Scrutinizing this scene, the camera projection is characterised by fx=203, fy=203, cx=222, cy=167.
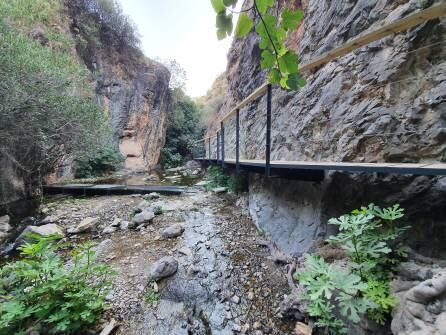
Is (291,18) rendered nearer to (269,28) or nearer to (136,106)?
(269,28)

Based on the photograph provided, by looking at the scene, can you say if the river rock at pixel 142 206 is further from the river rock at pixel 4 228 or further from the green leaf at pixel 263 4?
the green leaf at pixel 263 4

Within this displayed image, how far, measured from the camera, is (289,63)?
62cm

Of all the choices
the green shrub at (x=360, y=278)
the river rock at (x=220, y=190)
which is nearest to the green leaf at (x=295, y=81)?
the green shrub at (x=360, y=278)

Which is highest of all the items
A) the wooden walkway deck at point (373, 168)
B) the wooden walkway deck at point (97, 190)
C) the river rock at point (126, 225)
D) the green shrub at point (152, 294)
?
the wooden walkway deck at point (373, 168)

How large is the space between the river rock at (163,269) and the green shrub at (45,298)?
60cm

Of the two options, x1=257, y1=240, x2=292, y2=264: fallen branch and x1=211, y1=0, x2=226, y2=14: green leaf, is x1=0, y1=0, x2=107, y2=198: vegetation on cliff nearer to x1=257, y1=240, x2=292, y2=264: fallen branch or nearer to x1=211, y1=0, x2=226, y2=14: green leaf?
x1=211, y1=0, x2=226, y2=14: green leaf

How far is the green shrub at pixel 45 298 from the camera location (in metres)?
1.26

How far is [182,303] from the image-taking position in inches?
70.7

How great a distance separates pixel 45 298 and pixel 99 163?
8.32 meters

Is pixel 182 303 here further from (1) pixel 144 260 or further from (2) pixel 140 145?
(2) pixel 140 145

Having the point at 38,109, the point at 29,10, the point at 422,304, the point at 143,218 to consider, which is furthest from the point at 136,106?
the point at 422,304

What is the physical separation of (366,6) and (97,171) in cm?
951

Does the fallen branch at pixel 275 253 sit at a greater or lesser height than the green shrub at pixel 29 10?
lesser

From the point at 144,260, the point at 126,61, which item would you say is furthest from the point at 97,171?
the point at 144,260
